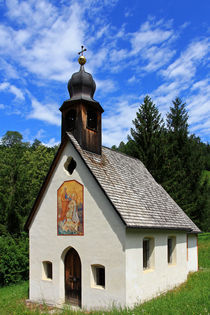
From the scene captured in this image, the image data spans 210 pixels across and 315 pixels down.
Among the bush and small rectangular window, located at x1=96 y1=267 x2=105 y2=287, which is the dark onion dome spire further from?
the bush

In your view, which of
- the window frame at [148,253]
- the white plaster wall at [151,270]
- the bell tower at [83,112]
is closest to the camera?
the white plaster wall at [151,270]

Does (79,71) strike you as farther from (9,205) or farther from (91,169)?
(9,205)

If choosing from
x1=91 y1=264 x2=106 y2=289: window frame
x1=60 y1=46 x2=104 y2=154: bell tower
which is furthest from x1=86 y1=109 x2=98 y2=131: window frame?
x1=91 y1=264 x2=106 y2=289: window frame

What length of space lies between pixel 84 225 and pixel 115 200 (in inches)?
71.8

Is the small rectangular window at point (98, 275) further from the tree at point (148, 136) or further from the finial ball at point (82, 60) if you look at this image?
the tree at point (148, 136)

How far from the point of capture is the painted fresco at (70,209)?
472 inches

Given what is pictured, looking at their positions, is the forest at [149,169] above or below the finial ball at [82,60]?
below

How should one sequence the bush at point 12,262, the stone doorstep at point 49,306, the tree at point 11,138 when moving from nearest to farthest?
the stone doorstep at point 49,306 < the bush at point 12,262 < the tree at point 11,138

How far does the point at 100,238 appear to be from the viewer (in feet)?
36.3

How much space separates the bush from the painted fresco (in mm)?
6696

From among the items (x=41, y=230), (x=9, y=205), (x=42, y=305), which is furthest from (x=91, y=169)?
(x=9, y=205)

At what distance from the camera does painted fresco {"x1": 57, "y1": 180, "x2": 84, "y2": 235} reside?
12.0 metres

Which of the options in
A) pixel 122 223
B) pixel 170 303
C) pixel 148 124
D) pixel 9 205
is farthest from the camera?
pixel 148 124

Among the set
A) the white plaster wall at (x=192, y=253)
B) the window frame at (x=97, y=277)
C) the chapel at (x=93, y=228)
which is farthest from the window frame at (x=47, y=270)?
the white plaster wall at (x=192, y=253)
